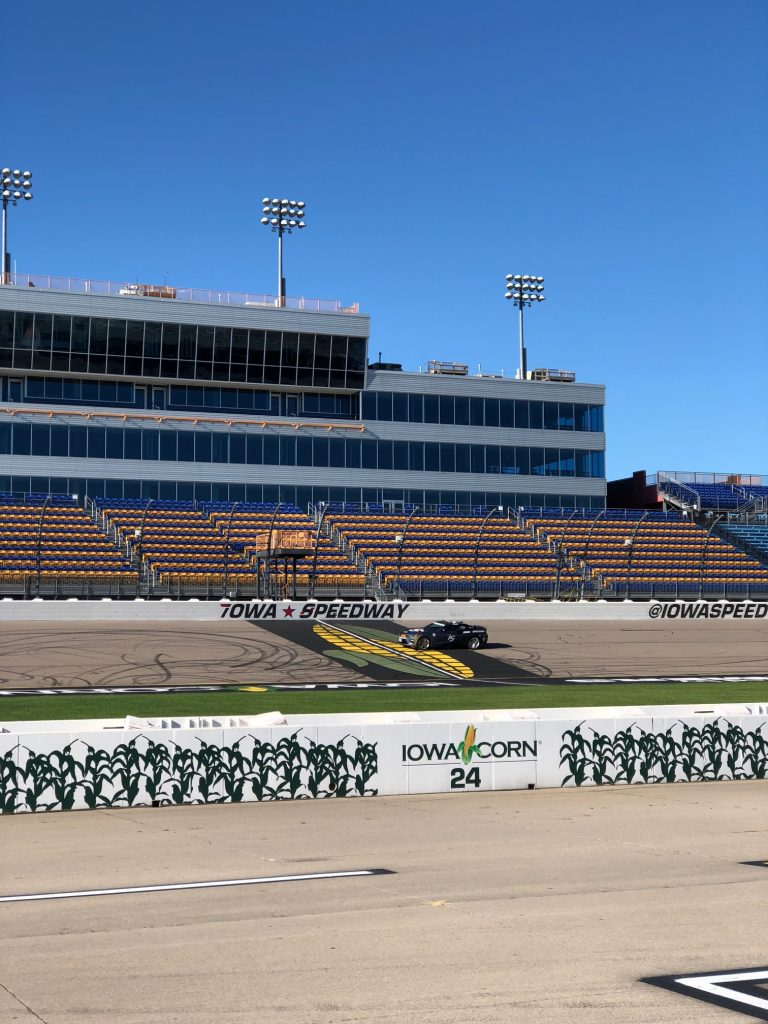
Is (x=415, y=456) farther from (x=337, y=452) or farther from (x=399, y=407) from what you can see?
(x=337, y=452)

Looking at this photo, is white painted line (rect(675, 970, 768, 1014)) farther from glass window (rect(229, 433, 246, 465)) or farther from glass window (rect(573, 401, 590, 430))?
glass window (rect(573, 401, 590, 430))

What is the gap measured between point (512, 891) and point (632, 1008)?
13.1ft

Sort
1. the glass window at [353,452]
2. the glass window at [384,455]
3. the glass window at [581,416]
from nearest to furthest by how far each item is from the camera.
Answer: the glass window at [353,452]
the glass window at [384,455]
the glass window at [581,416]

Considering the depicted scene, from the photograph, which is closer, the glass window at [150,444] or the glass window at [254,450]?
the glass window at [150,444]

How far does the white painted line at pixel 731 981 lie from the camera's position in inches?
308

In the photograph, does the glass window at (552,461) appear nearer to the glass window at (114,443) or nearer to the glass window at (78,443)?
the glass window at (114,443)

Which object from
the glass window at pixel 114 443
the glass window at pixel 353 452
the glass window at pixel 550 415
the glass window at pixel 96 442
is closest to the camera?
the glass window at pixel 96 442

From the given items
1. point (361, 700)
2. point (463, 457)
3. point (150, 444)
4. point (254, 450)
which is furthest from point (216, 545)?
point (361, 700)

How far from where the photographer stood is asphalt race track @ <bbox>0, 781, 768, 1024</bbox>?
26.0 ft

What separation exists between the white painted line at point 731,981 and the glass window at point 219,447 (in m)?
62.0

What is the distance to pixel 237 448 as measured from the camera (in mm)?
69562

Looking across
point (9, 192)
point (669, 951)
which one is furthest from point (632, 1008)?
point (9, 192)

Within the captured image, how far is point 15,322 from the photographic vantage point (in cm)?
6500

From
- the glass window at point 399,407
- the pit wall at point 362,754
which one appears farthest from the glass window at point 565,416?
the pit wall at point 362,754
